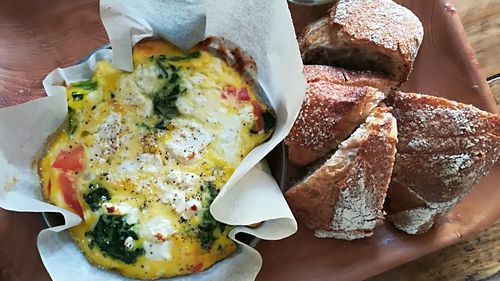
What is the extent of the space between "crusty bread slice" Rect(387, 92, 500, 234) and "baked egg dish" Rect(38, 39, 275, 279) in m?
0.23

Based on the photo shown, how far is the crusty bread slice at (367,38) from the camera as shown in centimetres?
135

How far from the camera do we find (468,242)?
1509 millimetres

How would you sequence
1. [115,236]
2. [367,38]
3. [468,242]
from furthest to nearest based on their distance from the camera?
1. [468,242]
2. [367,38]
3. [115,236]

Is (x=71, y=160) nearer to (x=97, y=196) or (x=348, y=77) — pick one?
(x=97, y=196)

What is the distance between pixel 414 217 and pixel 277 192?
255 mm

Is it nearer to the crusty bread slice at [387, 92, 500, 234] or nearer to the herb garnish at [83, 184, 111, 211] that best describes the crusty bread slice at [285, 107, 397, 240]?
the crusty bread slice at [387, 92, 500, 234]

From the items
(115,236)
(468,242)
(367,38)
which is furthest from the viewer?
(468,242)

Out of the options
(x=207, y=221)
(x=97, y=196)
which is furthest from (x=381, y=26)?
(x=97, y=196)

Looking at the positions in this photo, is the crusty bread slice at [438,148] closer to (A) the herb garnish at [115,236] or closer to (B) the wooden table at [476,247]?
(B) the wooden table at [476,247]

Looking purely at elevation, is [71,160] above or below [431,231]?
above

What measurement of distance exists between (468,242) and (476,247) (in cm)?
2

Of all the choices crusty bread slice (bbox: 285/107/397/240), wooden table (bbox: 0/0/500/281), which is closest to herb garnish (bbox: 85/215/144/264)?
wooden table (bbox: 0/0/500/281)

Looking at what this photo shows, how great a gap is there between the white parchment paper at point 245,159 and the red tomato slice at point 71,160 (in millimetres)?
45

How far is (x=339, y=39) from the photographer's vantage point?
1.37 metres
